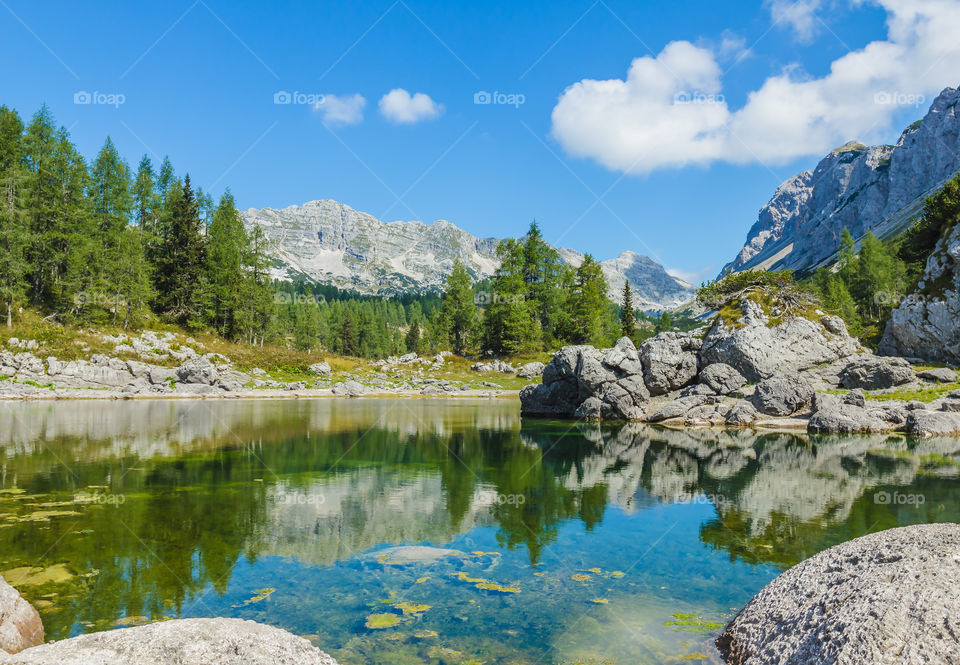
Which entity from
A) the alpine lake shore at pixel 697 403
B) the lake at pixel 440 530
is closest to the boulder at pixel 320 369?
the alpine lake shore at pixel 697 403

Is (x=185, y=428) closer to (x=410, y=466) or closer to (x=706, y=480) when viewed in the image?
(x=410, y=466)

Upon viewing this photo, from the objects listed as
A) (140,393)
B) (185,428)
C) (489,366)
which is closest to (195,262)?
(140,393)

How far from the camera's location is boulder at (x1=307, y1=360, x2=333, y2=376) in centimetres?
7588

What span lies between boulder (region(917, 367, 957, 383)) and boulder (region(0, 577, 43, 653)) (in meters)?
A: 54.6

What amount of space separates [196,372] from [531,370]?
Result: 139ft

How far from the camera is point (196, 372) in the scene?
195ft

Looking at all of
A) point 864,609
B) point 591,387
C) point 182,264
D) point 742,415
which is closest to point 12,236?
point 182,264

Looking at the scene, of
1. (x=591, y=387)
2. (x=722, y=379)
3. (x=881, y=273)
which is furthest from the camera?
(x=881, y=273)

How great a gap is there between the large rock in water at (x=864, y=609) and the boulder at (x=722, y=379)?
138ft

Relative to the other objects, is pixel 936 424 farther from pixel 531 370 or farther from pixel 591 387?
pixel 531 370

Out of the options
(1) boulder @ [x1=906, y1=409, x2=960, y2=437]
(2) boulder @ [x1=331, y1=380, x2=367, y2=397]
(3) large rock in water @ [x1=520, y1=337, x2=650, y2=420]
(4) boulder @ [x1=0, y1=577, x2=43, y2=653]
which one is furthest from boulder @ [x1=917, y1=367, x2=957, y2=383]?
(2) boulder @ [x1=331, y1=380, x2=367, y2=397]

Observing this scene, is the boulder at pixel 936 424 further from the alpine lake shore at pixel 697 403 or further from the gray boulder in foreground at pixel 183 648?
the gray boulder in foreground at pixel 183 648

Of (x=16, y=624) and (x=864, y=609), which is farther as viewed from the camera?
(x=16, y=624)

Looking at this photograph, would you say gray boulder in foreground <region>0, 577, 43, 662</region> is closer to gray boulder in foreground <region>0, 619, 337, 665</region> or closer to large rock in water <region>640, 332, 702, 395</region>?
gray boulder in foreground <region>0, 619, 337, 665</region>
